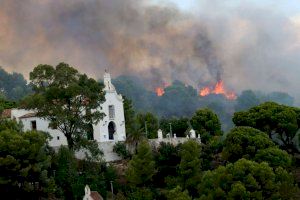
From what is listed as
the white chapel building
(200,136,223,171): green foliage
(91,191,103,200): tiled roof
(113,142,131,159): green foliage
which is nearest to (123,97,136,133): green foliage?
the white chapel building

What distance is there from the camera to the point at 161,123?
87.3m

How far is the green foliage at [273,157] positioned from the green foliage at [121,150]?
15.0 m

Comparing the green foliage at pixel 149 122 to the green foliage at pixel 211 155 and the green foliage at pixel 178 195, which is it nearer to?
the green foliage at pixel 211 155

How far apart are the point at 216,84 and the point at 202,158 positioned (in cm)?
8942

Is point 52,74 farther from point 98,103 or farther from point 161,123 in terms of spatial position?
point 161,123

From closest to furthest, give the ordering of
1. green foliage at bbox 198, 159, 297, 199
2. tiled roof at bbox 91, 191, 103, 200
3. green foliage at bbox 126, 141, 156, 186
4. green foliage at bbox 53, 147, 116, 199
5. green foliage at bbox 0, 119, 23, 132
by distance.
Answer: green foliage at bbox 198, 159, 297, 199 → tiled roof at bbox 91, 191, 103, 200 → green foliage at bbox 0, 119, 23, 132 → green foliage at bbox 53, 147, 116, 199 → green foliage at bbox 126, 141, 156, 186

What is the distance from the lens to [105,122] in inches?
2613

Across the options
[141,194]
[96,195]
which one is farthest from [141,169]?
[96,195]

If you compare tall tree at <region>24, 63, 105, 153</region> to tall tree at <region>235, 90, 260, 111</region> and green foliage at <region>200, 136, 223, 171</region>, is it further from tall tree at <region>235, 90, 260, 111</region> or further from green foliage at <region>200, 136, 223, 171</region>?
tall tree at <region>235, 90, 260, 111</region>

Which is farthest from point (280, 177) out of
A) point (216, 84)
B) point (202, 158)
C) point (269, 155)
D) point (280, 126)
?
point (216, 84)

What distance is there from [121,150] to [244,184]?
18777 millimetres

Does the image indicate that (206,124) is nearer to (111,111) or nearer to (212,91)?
(111,111)

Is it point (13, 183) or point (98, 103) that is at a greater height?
point (98, 103)

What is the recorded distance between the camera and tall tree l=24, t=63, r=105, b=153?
56406 millimetres
